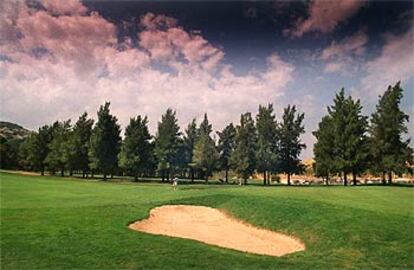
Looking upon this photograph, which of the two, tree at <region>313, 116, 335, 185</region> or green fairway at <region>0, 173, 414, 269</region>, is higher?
tree at <region>313, 116, 335, 185</region>

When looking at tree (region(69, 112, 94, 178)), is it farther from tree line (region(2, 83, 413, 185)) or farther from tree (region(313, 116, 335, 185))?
tree (region(313, 116, 335, 185))

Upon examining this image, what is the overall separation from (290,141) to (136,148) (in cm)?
2846

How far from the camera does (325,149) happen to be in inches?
2480

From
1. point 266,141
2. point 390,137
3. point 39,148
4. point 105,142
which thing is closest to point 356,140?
point 390,137

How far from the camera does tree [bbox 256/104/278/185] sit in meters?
77.6

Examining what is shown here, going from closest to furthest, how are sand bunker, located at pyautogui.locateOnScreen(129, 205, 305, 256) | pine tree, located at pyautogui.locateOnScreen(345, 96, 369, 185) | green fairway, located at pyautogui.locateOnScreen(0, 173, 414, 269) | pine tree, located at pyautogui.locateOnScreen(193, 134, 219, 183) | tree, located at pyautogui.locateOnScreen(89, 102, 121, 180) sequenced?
green fairway, located at pyautogui.locateOnScreen(0, 173, 414, 269), sand bunker, located at pyautogui.locateOnScreen(129, 205, 305, 256), pine tree, located at pyautogui.locateOnScreen(345, 96, 369, 185), tree, located at pyautogui.locateOnScreen(89, 102, 121, 180), pine tree, located at pyautogui.locateOnScreen(193, 134, 219, 183)

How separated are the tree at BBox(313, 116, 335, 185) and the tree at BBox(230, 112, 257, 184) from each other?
15380 millimetres

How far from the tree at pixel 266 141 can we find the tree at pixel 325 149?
13.5 meters

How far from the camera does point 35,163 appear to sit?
3433 inches

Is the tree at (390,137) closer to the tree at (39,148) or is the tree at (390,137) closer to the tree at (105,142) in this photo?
the tree at (105,142)

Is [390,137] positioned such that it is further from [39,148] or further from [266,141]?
[39,148]

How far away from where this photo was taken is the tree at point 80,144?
78.6m

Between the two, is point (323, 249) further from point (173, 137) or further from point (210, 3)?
point (173, 137)

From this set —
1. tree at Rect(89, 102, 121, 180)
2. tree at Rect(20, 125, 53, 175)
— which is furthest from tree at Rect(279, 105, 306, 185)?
tree at Rect(20, 125, 53, 175)
